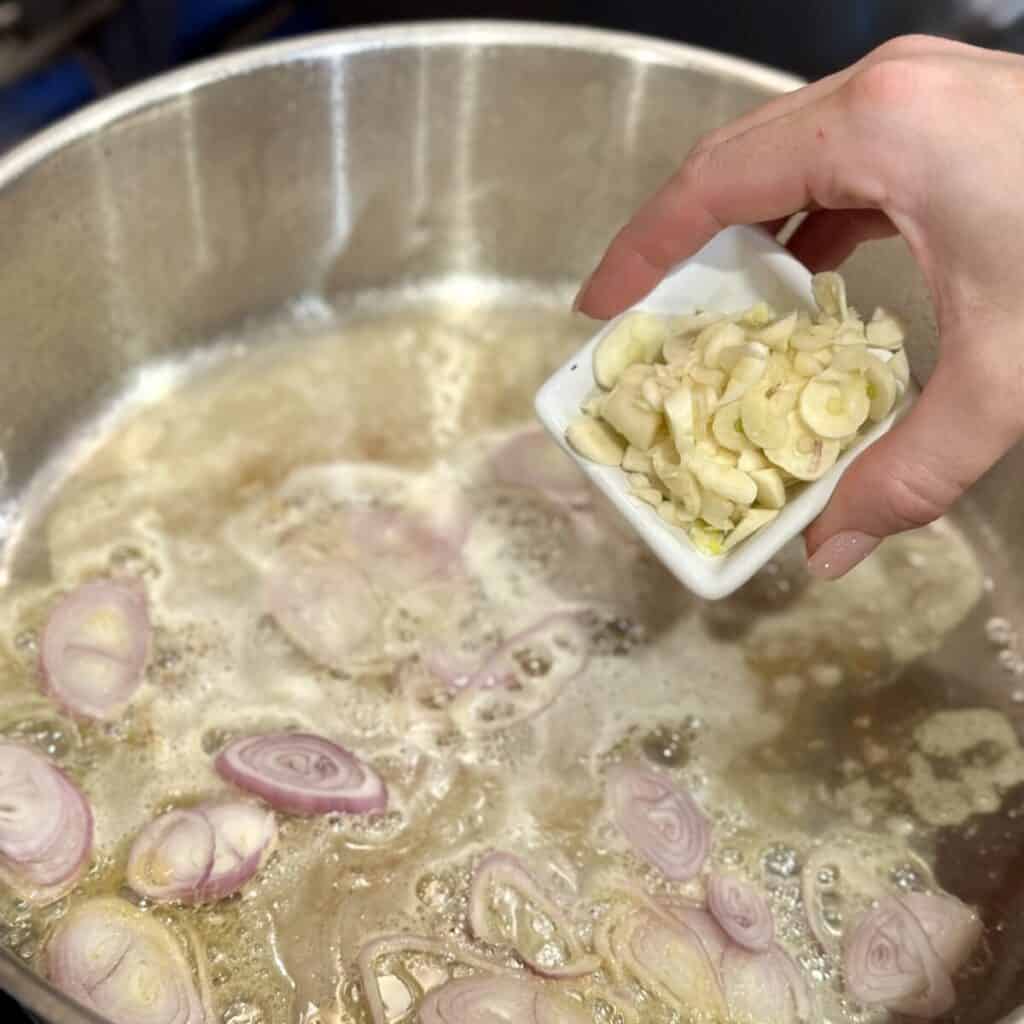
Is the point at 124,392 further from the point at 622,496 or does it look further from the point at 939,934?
the point at 939,934

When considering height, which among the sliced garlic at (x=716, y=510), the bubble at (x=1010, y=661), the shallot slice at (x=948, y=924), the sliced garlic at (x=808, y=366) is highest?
the sliced garlic at (x=808, y=366)

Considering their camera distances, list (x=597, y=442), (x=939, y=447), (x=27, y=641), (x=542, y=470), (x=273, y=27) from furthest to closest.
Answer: (x=273, y=27), (x=542, y=470), (x=27, y=641), (x=597, y=442), (x=939, y=447)

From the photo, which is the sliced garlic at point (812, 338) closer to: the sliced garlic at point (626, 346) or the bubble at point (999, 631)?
the sliced garlic at point (626, 346)

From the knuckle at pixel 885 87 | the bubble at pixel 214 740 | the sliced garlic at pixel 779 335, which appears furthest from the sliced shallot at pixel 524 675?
the knuckle at pixel 885 87

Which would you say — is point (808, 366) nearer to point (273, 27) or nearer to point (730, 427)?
point (730, 427)

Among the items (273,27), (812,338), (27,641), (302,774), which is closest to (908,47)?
(812,338)

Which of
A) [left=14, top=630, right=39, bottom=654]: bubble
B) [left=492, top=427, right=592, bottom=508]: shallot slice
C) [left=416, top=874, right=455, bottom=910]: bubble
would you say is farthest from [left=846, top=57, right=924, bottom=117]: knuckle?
[left=14, top=630, right=39, bottom=654]: bubble

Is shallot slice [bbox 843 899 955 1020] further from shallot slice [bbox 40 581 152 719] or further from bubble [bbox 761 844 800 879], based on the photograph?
shallot slice [bbox 40 581 152 719]
